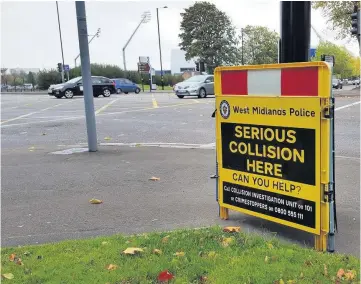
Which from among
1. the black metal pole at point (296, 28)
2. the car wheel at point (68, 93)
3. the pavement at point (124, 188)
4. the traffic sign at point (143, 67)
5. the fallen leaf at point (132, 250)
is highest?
the traffic sign at point (143, 67)

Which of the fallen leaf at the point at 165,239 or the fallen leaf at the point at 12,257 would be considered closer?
the fallen leaf at the point at 12,257

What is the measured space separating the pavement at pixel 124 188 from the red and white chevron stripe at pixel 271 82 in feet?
4.08

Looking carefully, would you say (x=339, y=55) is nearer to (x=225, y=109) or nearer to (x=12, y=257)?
(x=225, y=109)

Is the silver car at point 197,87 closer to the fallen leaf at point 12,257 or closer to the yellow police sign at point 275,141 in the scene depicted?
the yellow police sign at point 275,141

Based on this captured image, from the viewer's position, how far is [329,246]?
3.39 m


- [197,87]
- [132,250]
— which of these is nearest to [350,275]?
[132,250]

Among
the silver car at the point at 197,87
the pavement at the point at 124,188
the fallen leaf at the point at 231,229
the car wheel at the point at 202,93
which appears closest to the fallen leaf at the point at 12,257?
the pavement at the point at 124,188

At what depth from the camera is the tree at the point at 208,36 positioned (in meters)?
66.0

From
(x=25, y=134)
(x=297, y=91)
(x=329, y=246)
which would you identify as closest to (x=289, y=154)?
(x=297, y=91)

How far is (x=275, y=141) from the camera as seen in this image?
11.9 feet

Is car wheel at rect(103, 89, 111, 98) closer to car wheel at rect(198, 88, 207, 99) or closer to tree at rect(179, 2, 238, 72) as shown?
car wheel at rect(198, 88, 207, 99)

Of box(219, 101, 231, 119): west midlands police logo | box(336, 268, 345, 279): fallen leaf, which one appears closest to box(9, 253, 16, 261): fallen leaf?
box(219, 101, 231, 119): west midlands police logo

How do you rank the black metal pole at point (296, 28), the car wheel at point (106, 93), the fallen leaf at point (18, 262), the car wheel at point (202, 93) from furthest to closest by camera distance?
the car wheel at point (106, 93) < the car wheel at point (202, 93) < the black metal pole at point (296, 28) < the fallen leaf at point (18, 262)

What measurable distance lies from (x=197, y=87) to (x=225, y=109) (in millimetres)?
22413
